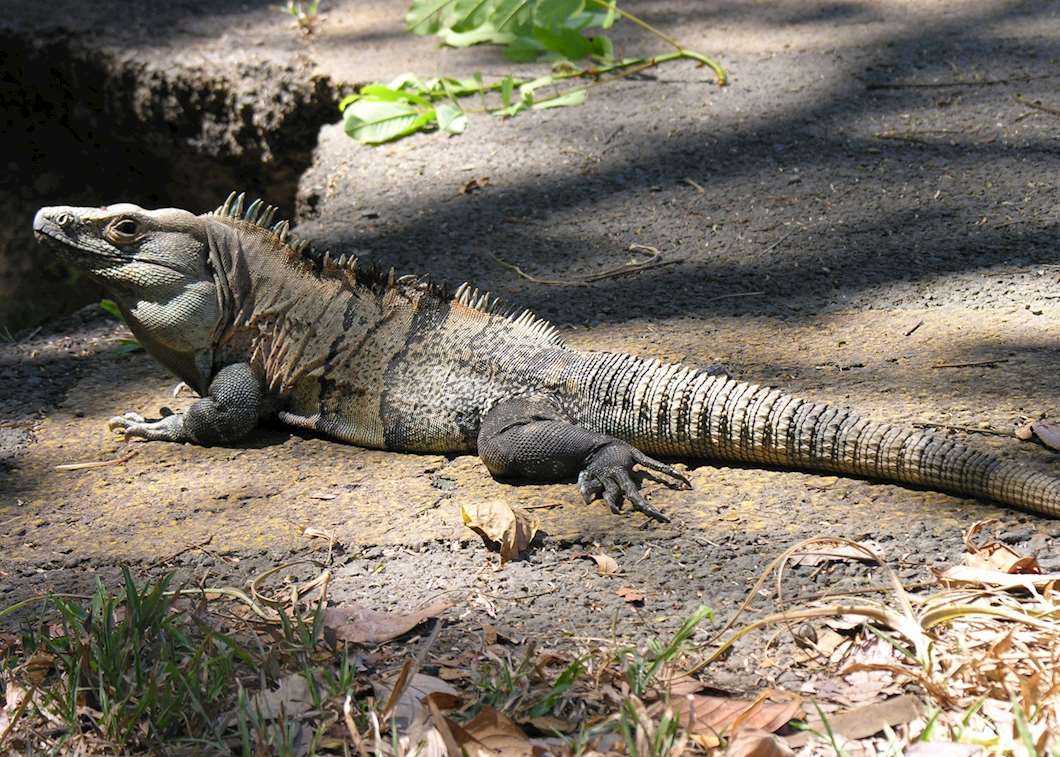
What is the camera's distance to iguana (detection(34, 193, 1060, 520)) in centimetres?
352

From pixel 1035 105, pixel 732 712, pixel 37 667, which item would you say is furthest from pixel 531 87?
pixel 732 712

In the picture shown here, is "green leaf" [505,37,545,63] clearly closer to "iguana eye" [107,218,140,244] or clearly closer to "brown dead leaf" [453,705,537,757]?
"iguana eye" [107,218,140,244]

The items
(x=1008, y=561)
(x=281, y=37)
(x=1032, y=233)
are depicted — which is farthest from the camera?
(x=281, y=37)

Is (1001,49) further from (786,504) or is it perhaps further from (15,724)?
(15,724)

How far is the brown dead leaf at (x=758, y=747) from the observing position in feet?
7.47

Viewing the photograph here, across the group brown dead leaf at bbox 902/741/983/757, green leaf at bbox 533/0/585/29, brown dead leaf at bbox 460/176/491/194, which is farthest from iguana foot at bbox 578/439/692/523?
green leaf at bbox 533/0/585/29

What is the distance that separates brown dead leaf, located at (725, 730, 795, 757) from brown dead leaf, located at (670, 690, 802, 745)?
5cm

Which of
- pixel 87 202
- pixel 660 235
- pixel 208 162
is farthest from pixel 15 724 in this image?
pixel 87 202

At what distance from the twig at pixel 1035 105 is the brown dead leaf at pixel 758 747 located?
477 cm

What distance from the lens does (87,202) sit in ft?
29.0

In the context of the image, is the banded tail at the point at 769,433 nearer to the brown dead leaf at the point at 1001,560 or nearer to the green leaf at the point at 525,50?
the brown dead leaf at the point at 1001,560

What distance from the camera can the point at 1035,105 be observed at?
6082mm

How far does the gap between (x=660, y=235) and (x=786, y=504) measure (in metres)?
2.33

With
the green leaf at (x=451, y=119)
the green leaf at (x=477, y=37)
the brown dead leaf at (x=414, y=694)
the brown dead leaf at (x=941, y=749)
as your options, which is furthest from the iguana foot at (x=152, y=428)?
the green leaf at (x=477, y=37)
